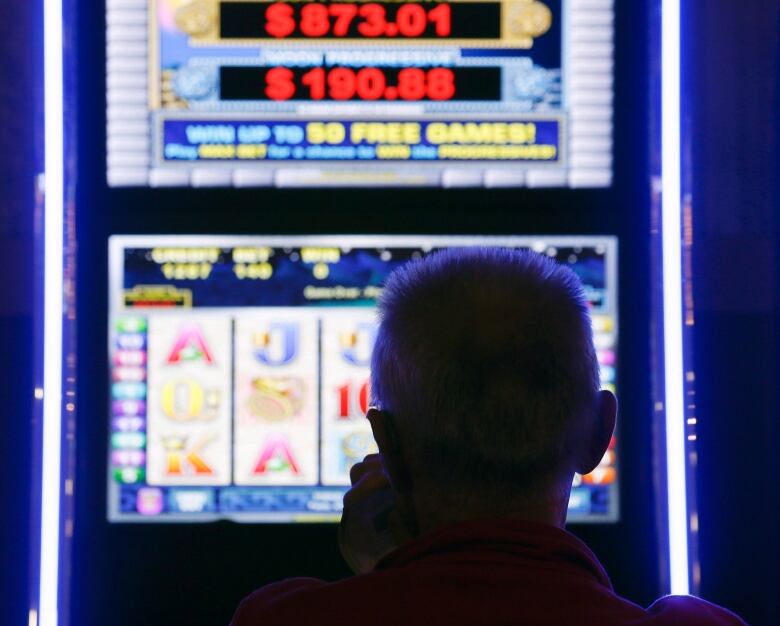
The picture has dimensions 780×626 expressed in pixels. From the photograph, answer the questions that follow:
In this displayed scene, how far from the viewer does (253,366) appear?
1.80m

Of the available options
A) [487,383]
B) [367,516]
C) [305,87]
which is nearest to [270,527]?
[367,516]

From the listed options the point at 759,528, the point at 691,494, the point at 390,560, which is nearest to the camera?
the point at 390,560

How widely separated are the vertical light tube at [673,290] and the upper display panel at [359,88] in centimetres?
10

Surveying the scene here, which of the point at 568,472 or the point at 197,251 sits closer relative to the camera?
the point at 568,472

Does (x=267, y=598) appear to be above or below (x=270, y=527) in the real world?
above

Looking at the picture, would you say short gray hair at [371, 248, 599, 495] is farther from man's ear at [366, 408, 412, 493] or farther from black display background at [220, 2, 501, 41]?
black display background at [220, 2, 501, 41]

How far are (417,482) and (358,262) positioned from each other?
2.77 ft

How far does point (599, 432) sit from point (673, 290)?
780 millimetres

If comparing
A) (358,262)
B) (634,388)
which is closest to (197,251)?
(358,262)

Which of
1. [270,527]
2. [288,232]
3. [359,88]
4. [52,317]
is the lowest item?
[270,527]

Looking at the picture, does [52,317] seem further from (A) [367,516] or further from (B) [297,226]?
(A) [367,516]

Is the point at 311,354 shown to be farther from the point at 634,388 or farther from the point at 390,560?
the point at 390,560

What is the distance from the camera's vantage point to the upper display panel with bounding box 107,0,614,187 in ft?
5.89

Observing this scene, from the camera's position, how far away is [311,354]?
1.80m
